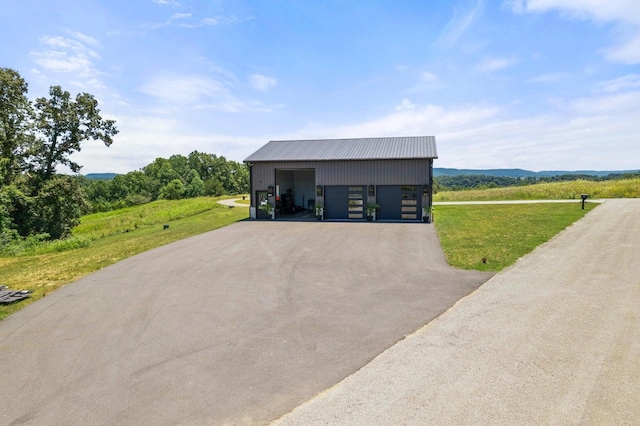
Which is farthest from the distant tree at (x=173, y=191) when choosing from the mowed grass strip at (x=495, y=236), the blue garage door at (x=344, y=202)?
the mowed grass strip at (x=495, y=236)

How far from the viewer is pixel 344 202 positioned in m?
21.7

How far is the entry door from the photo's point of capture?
75.2ft

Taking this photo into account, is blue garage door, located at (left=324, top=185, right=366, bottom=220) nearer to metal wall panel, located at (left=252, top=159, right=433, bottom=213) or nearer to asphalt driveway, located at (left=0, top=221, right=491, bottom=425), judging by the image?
metal wall panel, located at (left=252, top=159, right=433, bottom=213)

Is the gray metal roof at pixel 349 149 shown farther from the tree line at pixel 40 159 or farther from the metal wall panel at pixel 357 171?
the tree line at pixel 40 159

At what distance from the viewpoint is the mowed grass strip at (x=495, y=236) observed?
1065 centimetres

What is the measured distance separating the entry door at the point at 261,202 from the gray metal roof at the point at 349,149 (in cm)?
232

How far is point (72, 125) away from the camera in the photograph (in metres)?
26.4

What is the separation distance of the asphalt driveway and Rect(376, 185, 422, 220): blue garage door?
909cm

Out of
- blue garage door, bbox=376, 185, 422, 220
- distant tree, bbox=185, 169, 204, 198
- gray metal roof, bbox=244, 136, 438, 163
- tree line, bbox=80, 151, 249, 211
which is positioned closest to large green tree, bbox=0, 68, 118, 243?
gray metal roof, bbox=244, 136, 438, 163

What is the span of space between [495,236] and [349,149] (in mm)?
11391

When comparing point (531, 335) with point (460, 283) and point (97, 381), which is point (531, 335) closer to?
point (460, 283)

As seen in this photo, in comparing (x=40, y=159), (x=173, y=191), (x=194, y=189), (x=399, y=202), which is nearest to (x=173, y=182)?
(x=173, y=191)

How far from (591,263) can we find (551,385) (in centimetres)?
746

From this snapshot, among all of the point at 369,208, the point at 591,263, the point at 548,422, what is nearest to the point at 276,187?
the point at 369,208
